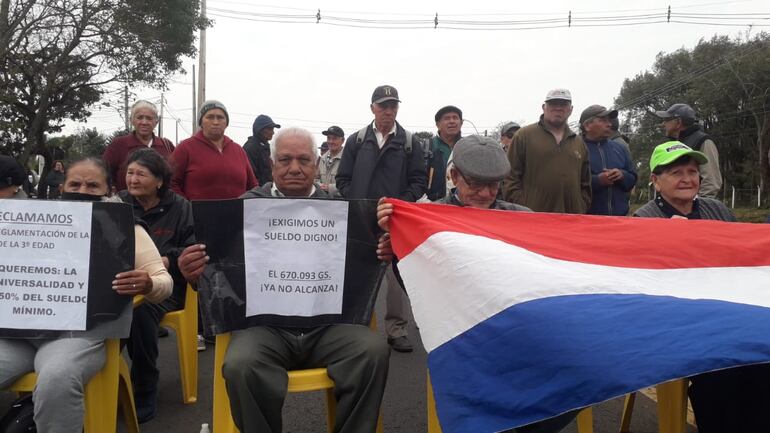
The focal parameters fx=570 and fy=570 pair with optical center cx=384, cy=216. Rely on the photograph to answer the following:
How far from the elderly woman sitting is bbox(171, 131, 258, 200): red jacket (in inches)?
133

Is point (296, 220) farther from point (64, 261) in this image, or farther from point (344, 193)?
point (344, 193)

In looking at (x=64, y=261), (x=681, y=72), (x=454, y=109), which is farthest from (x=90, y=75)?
(x=681, y=72)

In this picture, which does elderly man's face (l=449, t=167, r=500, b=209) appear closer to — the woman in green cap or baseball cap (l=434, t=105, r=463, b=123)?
the woman in green cap

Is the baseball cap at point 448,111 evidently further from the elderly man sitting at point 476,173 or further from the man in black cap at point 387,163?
the elderly man sitting at point 476,173

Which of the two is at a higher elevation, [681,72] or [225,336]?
[681,72]

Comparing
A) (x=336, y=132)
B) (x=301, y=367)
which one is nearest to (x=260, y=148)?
(x=336, y=132)

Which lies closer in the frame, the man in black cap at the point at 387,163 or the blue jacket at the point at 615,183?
the man in black cap at the point at 387,163

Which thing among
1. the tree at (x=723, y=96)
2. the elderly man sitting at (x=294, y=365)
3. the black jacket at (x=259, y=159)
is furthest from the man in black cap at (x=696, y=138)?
the tree at (x=723, y=96)

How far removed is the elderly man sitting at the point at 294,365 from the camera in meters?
2.49

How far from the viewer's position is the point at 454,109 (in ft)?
20.2

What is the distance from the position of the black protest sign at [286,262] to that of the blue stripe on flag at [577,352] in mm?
825

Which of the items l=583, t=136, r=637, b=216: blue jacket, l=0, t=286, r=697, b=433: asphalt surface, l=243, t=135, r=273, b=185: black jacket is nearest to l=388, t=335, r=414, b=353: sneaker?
l=0, t=286, r=697, b=433: asphalt surface

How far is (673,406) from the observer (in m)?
2.67

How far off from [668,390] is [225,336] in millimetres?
2123
